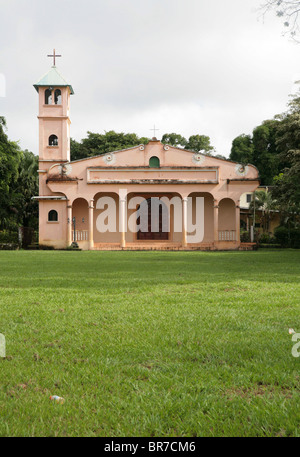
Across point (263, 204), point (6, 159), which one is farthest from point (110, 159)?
point (263, 204)

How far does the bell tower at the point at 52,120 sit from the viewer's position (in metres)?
28.8

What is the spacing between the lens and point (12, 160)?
25.1 m

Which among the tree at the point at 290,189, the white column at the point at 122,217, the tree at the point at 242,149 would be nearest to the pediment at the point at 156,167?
the white column at the point at 122,217

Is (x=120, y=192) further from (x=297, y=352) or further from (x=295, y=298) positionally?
(x=297, y=352)

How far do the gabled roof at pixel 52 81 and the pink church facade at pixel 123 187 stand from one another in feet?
0.22

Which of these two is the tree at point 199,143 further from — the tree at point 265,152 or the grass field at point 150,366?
the grass field at point 150,366

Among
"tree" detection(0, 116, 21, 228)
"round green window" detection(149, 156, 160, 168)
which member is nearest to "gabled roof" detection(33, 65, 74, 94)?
"tree" detection(0, 116, 21, 228)

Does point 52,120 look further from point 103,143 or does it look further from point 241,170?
point 103,143

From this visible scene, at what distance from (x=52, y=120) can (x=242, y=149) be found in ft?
97.4

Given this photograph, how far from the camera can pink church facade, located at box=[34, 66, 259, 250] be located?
89.2 feet

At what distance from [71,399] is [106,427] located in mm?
428

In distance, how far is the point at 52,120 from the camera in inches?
1138

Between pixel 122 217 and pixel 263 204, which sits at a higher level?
pixel 263 204
